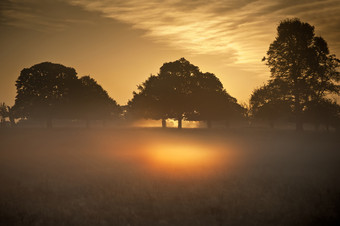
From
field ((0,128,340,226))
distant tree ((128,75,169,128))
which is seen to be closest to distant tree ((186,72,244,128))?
distant tree ((128,75,169,128))

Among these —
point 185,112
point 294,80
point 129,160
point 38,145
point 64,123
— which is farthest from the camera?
point 64,123

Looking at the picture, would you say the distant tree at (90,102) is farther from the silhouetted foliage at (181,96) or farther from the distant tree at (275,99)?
the distant tree at (275,99)

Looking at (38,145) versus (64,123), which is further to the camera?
(64,123)

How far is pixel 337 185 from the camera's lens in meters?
14.2

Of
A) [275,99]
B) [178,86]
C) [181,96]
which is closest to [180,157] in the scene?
[275,99]

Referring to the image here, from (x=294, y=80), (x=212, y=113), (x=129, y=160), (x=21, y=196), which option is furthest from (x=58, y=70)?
(x=21, y=196)

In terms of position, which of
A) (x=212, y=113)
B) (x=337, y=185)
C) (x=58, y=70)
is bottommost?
(x=337, y=185)

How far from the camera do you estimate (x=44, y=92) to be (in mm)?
49438

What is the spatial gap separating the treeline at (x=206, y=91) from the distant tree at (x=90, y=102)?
0.67 feet

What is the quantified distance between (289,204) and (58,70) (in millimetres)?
50448

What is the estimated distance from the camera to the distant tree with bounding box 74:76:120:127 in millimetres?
56000

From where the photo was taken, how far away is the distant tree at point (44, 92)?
48188 mm

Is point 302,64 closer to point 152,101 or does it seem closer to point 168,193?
point 152,101

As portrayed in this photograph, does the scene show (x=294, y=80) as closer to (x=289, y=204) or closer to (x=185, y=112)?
(x=185, y=112)
